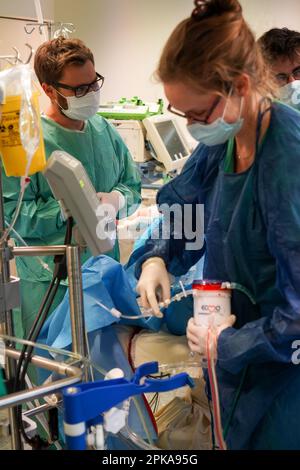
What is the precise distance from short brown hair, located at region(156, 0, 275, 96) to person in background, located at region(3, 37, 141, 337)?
92 centimetres

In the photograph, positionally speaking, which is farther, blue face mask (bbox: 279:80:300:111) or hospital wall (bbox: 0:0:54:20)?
hospital wall (bbox: 0:0:54:20)

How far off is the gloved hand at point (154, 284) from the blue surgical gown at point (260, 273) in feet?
0.44

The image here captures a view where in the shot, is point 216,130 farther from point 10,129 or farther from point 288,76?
point 288,76

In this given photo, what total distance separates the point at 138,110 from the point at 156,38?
210 centimetres

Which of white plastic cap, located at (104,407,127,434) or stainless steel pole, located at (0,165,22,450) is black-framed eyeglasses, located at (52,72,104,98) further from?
white plastic cap, located at (104,407,127,434)

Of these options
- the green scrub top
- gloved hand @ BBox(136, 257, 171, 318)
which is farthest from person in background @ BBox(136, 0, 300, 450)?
the green scrub top

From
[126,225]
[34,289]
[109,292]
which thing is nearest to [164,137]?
[126,225]

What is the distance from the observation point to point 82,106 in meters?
1.96

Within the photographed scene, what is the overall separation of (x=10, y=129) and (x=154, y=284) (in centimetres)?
53

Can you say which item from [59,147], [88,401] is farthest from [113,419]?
[59,147]

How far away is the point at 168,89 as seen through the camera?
1038mm

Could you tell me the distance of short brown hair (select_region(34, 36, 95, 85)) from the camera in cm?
191

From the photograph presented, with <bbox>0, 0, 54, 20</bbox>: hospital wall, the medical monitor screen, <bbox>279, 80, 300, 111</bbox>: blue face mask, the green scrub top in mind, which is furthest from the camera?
<bbox>0, 0, 54, 20</bbox>: hospital wall
